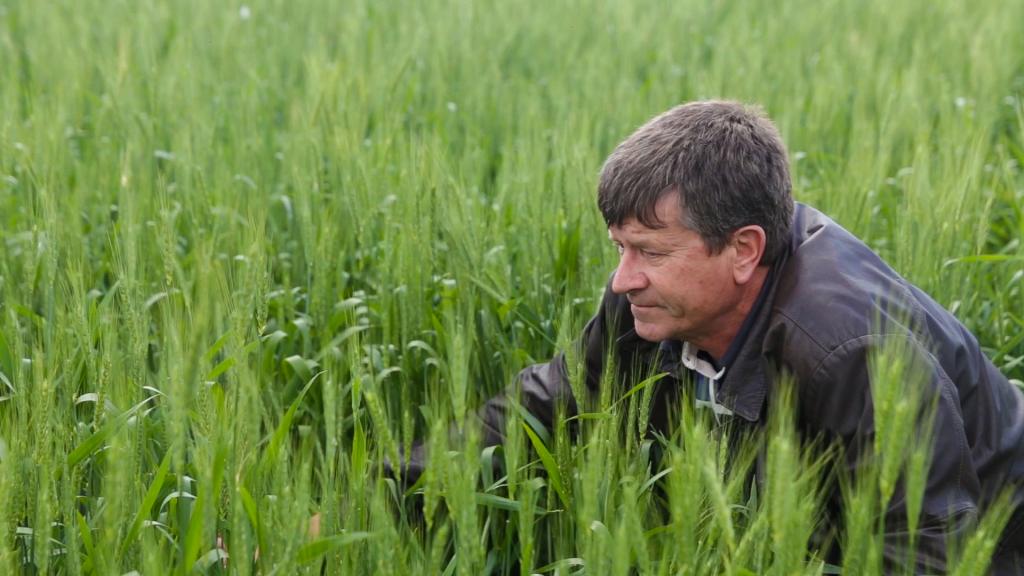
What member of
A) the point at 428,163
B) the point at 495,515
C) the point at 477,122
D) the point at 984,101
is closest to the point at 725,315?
the point at 495,515

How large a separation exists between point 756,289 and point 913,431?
549mm

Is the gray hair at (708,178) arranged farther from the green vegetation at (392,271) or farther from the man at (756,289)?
the green vegetation at (392,271)

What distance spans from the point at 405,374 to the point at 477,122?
7.05 ft

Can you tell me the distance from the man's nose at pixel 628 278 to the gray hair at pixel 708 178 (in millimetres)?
83

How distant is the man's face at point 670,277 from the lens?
2.36 meters

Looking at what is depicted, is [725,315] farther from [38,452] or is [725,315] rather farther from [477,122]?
[477,122]

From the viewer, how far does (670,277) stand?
7.79 feet

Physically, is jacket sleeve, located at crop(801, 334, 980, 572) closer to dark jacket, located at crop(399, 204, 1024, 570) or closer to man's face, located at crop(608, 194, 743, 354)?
dark jacket, located at crop(399, 204, 1024, 570)

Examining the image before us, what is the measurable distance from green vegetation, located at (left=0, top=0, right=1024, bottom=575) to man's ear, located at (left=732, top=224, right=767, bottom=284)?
0.31 metres

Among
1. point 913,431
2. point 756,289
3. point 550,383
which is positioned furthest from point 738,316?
point 913,431

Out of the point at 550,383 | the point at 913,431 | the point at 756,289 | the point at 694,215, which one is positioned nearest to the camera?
the point at 913,431

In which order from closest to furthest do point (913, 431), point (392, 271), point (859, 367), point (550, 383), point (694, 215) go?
point (913, 431) → point (859, 367) → point (694, 215) → point (550, 383) → point (392, 271)

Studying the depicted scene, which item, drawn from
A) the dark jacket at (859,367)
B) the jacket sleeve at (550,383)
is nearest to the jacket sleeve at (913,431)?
the dark jacket at (859,367)

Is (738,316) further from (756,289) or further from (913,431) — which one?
(913,431)
